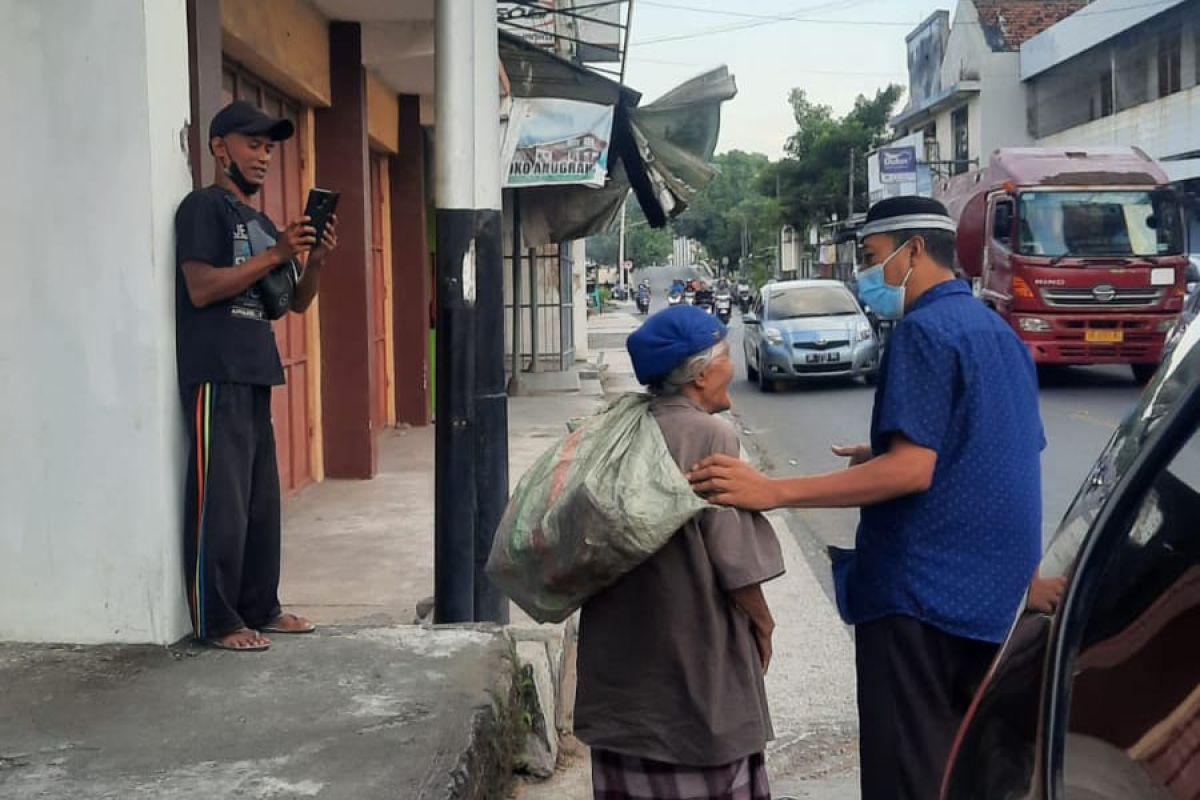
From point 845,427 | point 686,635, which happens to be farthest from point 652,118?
point 686,635

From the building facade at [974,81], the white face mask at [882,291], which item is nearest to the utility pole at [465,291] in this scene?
the white face mask at [882,291]

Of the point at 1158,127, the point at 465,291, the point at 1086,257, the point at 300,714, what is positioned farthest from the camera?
the point at 1158,127

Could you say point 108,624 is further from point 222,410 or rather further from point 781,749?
point 781,749

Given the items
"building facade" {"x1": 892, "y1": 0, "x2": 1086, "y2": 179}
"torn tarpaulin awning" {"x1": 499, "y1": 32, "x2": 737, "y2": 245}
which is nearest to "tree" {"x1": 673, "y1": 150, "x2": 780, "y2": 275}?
"building facade" {"x1": 892, "y1": 0, "x2": 1086, "y2": 179}

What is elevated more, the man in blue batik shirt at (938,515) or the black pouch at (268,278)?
the black pouch at (268,278)

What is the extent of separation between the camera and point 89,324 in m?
4.23

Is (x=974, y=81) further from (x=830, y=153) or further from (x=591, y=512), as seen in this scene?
(x=591, y=512)

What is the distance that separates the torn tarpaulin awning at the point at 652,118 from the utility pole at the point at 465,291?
22.6 feet

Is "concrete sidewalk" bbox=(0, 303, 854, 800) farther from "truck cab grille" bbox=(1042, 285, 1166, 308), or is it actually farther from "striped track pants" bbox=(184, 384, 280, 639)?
"truck cab grille" bbox=(1042, 285, 1166, 308)

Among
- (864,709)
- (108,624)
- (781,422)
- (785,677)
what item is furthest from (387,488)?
(781,422)

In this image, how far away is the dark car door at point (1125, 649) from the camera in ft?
4.93

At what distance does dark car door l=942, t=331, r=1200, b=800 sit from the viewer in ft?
4.93

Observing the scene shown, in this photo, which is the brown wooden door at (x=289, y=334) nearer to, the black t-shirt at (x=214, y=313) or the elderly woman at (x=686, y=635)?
the black t-shirt at (x=214, y=313)

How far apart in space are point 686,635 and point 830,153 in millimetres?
52132
